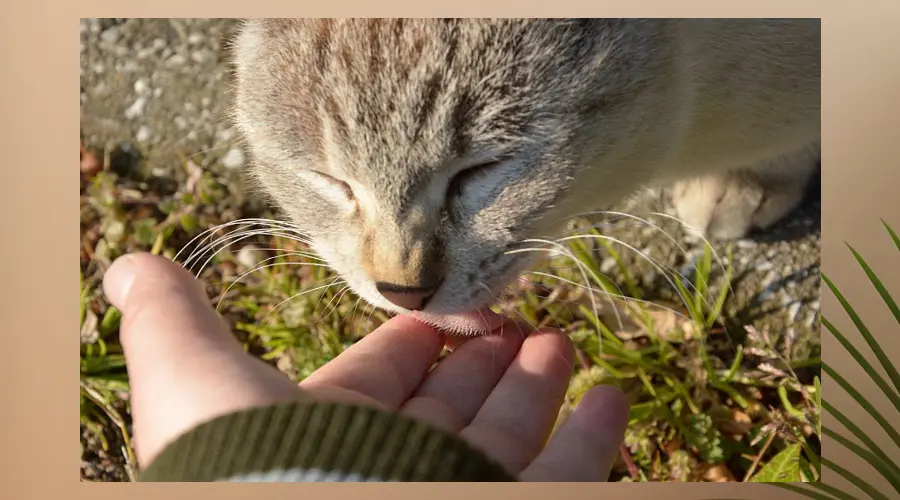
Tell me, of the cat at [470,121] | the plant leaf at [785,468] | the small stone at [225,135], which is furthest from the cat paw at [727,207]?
the small stone at [225,135]

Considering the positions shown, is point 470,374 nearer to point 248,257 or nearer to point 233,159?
point 248,257

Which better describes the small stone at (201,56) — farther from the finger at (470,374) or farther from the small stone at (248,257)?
the finger at (470,374)

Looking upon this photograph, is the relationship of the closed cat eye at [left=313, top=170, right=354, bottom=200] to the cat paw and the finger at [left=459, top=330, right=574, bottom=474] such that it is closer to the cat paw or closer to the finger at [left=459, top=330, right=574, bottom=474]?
the finger at [left=459, top=330, right=574, bottom=474]

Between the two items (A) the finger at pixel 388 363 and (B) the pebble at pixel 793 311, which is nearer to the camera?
(A) the finger at pixel 388 363

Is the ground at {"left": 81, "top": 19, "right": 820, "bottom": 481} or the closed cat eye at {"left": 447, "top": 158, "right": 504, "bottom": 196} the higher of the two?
the closed cat eye at {"left": 447, "top": 158, "right": 504, "bottom": 196}

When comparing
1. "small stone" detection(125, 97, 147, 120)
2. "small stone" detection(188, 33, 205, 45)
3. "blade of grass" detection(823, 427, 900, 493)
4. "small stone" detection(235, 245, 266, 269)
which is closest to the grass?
"small stone" detection(235, 245, 266, 269)
